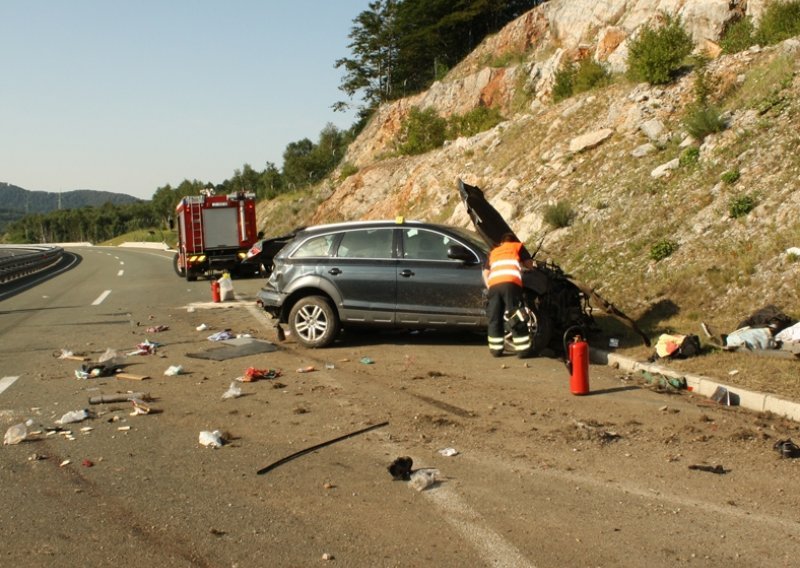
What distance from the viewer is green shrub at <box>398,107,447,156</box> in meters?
35.0

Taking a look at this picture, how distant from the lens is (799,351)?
805cm

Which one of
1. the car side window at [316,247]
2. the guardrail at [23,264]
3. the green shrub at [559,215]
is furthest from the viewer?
the guardrail at [23,264]

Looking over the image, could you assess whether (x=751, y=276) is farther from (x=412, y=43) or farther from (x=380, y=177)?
(x=412, y=43)

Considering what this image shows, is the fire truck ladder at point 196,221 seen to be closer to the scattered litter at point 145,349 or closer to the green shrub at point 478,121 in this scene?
the green shrub at point 478,121

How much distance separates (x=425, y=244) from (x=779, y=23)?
12566mm

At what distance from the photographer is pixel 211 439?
6258mm

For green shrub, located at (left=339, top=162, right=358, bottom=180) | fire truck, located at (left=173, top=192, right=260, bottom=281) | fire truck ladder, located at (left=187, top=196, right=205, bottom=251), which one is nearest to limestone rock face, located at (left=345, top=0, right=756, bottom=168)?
green shrub, located at (left=339, top=162, right=358, bottom=180)

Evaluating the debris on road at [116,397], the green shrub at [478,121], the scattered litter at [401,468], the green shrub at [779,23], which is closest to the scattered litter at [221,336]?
the debris on road at [116,397]

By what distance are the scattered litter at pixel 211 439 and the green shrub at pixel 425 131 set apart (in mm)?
29540

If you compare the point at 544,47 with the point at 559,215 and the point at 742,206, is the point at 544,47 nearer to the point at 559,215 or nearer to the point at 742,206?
the point at 559,215

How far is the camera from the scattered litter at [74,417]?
7.02 metres

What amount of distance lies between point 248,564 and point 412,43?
52.4 meters

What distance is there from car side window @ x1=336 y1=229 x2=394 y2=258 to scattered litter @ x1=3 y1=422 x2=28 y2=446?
5.30m

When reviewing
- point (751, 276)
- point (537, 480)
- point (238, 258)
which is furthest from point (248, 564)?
point (238, 258)
